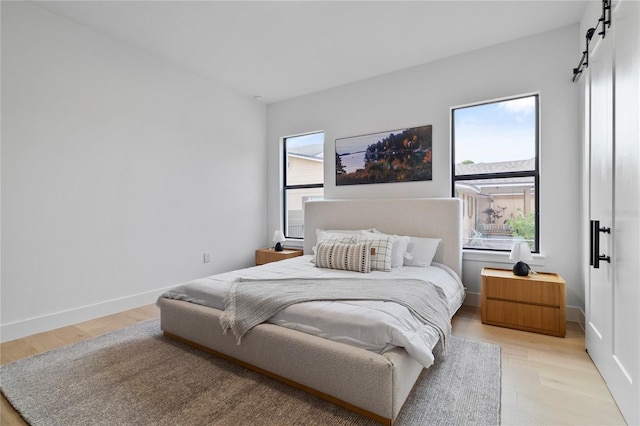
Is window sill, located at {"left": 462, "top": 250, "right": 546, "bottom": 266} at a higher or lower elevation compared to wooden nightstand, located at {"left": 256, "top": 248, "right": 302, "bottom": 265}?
higher

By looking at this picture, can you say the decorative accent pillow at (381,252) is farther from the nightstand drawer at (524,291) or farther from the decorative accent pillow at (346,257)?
the nightstand drawer at (524,291)

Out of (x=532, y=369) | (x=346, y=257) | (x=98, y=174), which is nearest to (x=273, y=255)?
(x=346, y=257)

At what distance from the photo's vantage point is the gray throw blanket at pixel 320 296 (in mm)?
1921

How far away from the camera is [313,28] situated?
2.92m

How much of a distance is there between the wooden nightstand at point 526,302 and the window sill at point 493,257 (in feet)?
0.56

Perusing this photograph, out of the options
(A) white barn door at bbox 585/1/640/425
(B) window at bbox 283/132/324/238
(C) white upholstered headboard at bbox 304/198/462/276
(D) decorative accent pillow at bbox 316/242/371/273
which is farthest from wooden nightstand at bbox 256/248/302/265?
(A) white barn door at bbox 585/1/640/425

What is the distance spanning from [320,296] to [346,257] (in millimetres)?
938

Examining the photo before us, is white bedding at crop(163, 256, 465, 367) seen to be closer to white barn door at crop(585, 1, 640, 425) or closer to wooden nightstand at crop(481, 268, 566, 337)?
wooden nightstand at crop(481, 268, 566, 337)

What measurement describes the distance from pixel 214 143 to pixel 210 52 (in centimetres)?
116

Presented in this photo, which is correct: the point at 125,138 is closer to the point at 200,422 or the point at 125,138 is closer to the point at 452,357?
the point at 200,422

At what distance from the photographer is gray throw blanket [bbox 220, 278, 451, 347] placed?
6.30ft

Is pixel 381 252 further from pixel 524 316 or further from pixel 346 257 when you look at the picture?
pixel 524 316

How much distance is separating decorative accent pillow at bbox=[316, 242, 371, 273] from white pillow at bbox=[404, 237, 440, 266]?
1.83ft

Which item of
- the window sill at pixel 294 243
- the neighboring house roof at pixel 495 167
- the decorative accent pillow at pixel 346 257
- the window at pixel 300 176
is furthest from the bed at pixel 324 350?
the window at pixel 300 176
